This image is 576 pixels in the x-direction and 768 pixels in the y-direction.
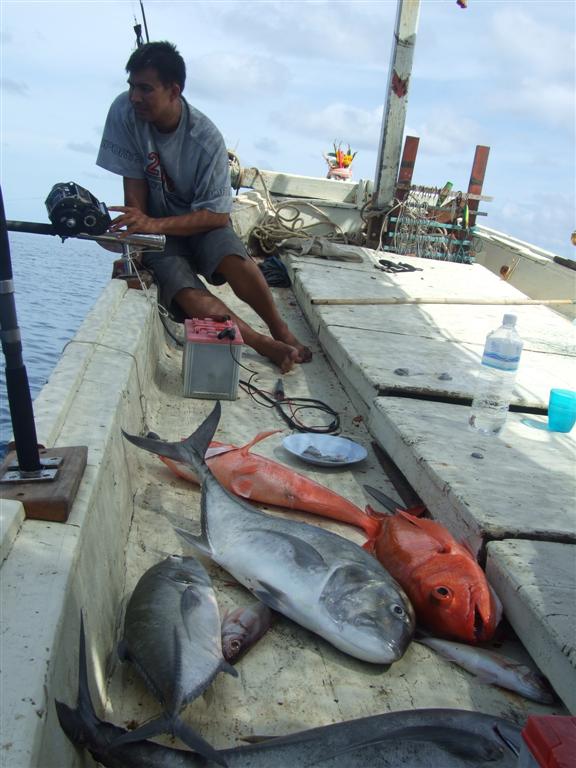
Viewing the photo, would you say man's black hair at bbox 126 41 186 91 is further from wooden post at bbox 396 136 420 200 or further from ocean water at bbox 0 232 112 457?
wooden post at bbox 396 136 420 200

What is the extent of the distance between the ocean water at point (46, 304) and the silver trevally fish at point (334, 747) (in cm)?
414

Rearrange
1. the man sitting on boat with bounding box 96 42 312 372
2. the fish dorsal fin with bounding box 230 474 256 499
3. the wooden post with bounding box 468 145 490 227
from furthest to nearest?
the wooden post with bounding box 468 145 490 227
the man sitting on boat with bounding box 96 42 312 372
the fish dorsal fin with bounding box 230 474 256 499

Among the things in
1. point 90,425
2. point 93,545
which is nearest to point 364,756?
point 93,545

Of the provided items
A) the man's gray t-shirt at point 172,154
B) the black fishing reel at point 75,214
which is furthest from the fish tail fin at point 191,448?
the man's gray t-shirt at point 172,154

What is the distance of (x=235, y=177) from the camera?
9984 mm

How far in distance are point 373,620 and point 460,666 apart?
33cm

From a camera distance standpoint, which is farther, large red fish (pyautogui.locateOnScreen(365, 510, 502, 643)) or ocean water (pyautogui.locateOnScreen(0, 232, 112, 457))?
ocean water (pyautogui.locateOnScreen(0, 232, 112, 457))

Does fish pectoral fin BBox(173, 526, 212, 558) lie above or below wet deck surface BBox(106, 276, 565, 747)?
above

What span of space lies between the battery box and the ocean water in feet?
4.96

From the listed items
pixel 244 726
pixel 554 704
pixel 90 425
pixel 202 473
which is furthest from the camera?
pixel 202 473

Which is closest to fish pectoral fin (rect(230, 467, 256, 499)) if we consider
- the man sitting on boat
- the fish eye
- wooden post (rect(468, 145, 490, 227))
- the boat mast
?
the fish eye

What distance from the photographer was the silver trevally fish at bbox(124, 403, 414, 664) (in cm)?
205

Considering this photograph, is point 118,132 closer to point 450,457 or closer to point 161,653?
point 450,457

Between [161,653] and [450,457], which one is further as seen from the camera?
[450,457]
